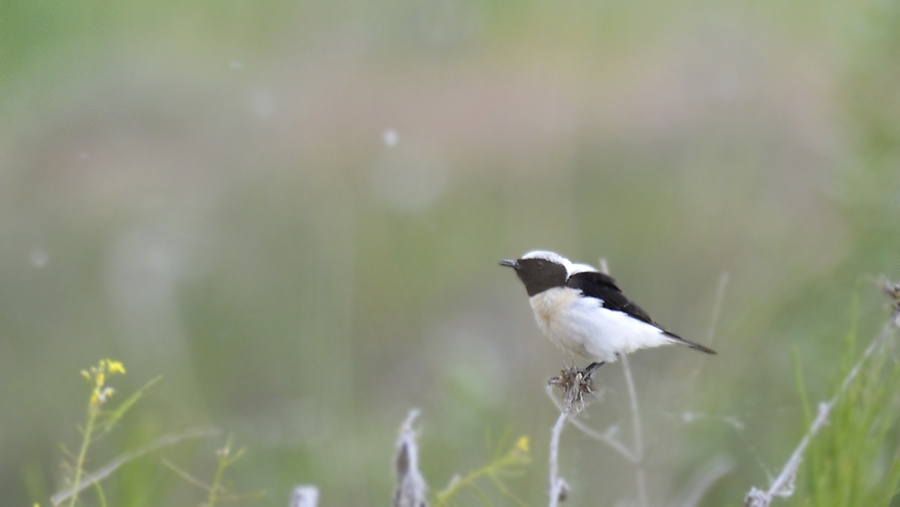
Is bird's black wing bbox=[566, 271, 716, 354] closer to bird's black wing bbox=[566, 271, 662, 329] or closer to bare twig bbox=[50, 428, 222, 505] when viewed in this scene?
bird's black wing bbox=[566, 271, 662, 329]

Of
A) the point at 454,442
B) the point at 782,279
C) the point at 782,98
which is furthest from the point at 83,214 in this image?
the point at 782,98

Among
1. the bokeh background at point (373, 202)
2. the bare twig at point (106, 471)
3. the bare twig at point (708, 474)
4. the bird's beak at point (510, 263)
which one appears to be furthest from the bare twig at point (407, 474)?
the bokeh background at point (373, 202)

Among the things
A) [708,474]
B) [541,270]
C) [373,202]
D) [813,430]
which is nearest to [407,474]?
[813,430]

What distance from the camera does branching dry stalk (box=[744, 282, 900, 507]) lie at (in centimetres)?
50

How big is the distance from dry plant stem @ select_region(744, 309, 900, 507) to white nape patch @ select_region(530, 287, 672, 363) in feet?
0.82

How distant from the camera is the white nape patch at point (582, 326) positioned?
827mm

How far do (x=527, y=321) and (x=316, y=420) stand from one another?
2.06ft

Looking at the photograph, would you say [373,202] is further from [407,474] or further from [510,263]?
[407,474]

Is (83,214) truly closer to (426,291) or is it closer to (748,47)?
A: (426,291)

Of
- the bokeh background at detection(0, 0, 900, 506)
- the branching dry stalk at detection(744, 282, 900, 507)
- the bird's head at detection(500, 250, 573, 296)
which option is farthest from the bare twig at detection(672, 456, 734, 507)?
the branching dry stalk at detection(744, 282, 900, 507)

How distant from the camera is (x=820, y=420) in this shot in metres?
0.52

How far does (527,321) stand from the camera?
A: 81.4 inches

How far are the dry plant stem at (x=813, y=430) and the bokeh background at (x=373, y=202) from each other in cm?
106

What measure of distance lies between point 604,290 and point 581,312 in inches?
3.4
